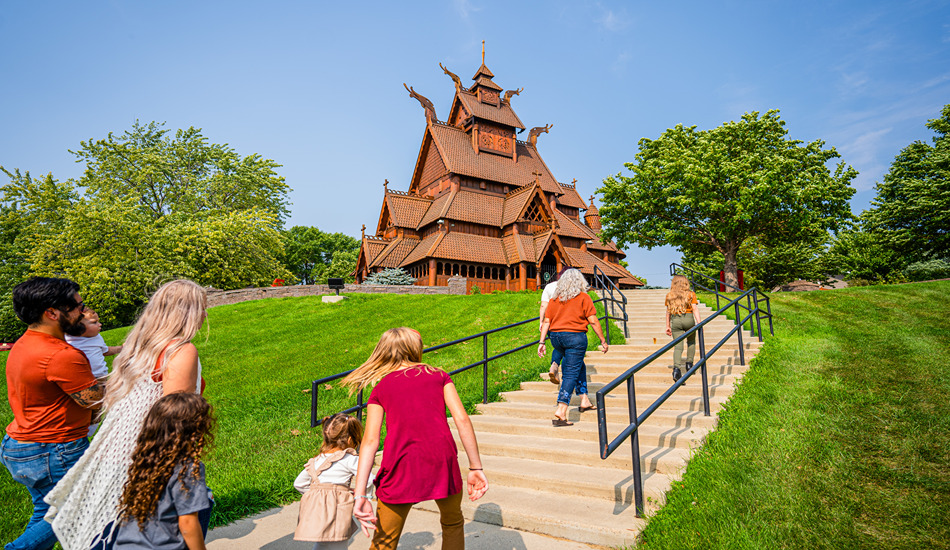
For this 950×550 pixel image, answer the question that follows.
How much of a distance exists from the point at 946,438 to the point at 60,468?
7.18 metres

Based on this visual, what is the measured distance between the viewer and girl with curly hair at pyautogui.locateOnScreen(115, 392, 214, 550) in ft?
7.88

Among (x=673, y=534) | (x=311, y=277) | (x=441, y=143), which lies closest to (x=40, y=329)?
(x=673, y=534)

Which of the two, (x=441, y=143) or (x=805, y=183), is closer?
(x=805, y=183)

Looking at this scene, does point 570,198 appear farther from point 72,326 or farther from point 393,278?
point 72,326

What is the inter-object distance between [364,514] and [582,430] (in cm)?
363

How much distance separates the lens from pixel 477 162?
107ft

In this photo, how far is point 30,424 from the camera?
10.1 feet

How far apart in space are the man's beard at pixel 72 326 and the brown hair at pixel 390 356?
1856mm

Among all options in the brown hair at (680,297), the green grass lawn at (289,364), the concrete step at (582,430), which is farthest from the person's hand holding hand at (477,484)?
the brown hair at (680,297)

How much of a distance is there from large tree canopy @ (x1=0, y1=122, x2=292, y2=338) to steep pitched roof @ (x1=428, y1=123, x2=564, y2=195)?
1163 cm

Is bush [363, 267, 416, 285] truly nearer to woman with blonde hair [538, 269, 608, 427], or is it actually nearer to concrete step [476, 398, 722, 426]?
concrete step [476, 398, 722, 426]

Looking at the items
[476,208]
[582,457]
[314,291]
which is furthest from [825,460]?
[476,208]

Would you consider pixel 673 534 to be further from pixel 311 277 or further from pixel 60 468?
pixel 311 277

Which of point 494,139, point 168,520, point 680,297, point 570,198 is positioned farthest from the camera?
point 570,198
